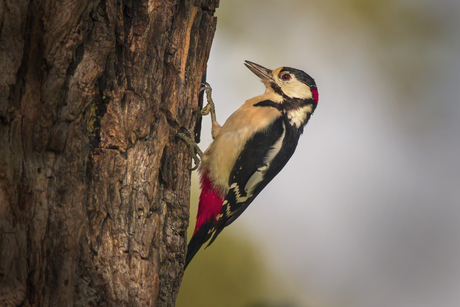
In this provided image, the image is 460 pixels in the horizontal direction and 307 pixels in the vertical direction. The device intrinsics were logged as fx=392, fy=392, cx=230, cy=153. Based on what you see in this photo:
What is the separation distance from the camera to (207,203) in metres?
2.29

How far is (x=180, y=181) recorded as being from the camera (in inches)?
59.2

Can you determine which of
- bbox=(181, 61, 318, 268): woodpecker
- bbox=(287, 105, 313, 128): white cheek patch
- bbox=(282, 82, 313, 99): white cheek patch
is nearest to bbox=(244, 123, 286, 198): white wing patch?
bbox=(181, 61, 318, 268): woodpecker

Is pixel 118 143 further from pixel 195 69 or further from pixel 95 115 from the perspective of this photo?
pixel 195 69

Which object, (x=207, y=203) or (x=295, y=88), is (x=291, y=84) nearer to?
(x=295, y=88)

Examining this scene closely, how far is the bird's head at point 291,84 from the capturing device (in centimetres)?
264

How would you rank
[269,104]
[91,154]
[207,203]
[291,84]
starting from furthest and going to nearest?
1. [291,84]
2. [269,104]
3. [207,203]
4. [91,154]

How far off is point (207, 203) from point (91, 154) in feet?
3.75

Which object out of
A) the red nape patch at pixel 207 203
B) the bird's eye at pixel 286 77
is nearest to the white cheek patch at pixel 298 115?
the bird's eye at pixel 286 77

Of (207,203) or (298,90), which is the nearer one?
(207,203)

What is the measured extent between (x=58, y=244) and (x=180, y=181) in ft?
1.69

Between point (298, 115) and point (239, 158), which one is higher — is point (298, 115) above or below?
above

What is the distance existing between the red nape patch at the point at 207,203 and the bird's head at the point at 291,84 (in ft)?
2.64

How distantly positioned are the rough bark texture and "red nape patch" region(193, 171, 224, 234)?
2.53 ft

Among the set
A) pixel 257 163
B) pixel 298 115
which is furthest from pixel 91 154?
pixel 298 115
